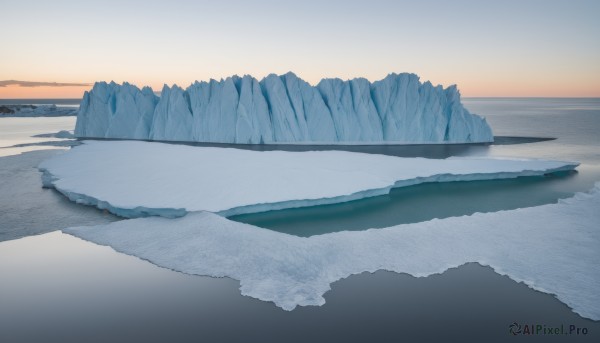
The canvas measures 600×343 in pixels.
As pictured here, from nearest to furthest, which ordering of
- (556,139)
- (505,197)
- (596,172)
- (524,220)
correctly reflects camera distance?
1. (524,220)
2. (505,197)
3. (596,172)
4. (556,139)

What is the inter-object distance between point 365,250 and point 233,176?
4453 mm

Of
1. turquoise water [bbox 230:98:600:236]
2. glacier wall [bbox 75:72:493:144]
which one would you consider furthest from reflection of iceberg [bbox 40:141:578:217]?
glacier wall [bbox 75:72:493:144]

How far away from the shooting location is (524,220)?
7152mm

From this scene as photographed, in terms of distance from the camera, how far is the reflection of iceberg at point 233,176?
8.10 meters

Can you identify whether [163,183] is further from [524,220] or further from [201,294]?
[524,220]

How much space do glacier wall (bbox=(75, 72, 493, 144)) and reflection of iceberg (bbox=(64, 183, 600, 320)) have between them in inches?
521

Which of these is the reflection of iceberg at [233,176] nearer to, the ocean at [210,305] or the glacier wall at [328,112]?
the ocean at [210,305]

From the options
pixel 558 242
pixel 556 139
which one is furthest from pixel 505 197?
pixel 556 139

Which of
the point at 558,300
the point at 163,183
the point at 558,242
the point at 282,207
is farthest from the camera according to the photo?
the point at 163,183

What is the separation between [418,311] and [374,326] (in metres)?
0.59

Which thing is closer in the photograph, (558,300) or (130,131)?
(558,300)

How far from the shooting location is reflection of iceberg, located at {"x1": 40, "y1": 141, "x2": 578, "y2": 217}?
810 centimetres

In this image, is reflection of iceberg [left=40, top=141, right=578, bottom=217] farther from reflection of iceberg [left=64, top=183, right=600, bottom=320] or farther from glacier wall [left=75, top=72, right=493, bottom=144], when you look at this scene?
glacier wall [left=75, top=72, right=493, bottom=144]

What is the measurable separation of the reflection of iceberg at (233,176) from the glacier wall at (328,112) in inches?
275
